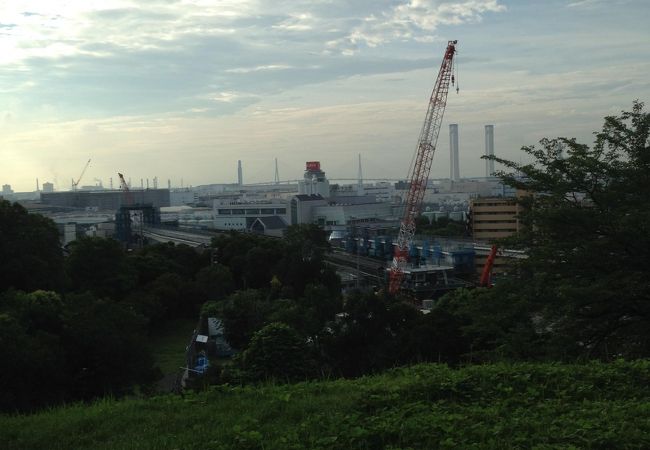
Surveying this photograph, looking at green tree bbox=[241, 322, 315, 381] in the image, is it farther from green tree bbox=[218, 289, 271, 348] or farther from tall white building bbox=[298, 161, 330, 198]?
tall white building bbox=[298, 161, 330, 198]

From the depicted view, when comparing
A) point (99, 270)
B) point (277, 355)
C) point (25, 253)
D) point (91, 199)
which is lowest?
point (277, 355)

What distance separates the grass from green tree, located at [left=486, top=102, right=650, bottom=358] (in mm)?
8285

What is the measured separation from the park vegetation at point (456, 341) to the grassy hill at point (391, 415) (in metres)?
0.01

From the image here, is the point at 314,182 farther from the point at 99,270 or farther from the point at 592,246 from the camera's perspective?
the point at 592,246

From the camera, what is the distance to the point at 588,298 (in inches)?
214

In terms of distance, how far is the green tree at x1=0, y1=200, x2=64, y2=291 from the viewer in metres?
14.4

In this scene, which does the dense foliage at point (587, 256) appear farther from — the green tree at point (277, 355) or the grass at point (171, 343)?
the grass at point (171, 343)

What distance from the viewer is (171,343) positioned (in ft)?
51.5

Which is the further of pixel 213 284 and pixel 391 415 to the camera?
pixel 213 284

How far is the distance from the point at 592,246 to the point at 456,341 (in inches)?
229

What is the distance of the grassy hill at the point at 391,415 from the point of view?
3.00 m

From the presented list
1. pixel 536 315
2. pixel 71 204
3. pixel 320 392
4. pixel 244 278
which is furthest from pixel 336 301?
pixel 71 204

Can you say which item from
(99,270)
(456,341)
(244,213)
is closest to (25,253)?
(99,270)

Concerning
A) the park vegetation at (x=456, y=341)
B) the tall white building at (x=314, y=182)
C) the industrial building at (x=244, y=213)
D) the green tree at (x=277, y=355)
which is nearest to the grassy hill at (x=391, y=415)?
the park vegetation at (x=456, y=341)
